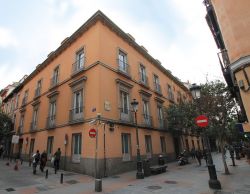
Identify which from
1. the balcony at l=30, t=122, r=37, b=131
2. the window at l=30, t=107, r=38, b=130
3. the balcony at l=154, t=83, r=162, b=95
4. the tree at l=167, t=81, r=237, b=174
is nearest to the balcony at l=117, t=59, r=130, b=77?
the balcony at l=154, t=83, r=162, b=95

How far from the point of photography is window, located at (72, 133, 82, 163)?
13.2 m

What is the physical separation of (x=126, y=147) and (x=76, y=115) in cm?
462

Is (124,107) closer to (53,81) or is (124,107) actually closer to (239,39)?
(53,81)

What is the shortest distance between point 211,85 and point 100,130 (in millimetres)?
8791

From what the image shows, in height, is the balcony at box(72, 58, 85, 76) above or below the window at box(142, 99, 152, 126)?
above

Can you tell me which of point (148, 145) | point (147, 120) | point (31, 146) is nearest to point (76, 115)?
point (147, 120)

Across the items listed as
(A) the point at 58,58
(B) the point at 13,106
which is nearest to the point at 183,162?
(A) the point at 58,58

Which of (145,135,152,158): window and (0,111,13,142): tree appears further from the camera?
(0,111,13,142): tree

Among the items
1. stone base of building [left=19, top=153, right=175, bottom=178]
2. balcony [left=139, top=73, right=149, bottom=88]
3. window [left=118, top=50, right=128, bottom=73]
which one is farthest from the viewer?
balcony [left=139, top=73, right=149, bottom=88]

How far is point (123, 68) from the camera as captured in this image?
54.4 feet

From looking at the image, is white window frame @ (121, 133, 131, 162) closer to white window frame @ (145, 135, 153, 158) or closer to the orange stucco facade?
white window frame @ (145, 135, 153, 158)

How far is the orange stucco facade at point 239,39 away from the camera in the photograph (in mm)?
6258

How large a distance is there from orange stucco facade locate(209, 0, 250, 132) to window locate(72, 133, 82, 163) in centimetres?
1069

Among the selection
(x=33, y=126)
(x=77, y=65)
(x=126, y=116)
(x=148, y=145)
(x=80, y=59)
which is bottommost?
(x=148, y=145)
